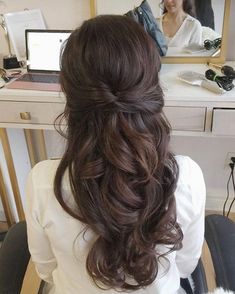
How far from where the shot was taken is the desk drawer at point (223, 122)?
1199 mm

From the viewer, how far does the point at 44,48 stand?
1470 millimetres

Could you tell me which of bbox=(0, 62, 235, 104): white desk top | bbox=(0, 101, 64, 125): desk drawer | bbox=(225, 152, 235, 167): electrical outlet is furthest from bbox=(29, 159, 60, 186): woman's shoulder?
bbox=(225, 152, 235, 167): electrical outlet

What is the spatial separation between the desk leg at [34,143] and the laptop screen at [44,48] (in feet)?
1.42

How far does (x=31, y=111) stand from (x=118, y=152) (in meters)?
0.85

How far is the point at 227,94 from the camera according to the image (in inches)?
47.0

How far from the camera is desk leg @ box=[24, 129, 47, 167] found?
1.82 m

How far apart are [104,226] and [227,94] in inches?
30.5

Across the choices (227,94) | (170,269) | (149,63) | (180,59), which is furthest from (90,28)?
(180,59)

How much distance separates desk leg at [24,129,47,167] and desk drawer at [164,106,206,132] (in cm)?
83

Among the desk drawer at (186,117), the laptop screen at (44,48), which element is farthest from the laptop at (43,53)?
the desk drawer at (186,117)

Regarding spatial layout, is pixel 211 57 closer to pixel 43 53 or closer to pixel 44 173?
pixel 43 53

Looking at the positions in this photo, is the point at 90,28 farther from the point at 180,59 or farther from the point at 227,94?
the point at 180,59

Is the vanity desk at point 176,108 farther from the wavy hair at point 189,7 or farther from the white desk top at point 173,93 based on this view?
the wavy hair at point 189,7

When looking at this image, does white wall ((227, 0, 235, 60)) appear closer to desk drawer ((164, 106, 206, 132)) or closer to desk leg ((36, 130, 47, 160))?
desk drawer ((164, 106, 206, 132))
